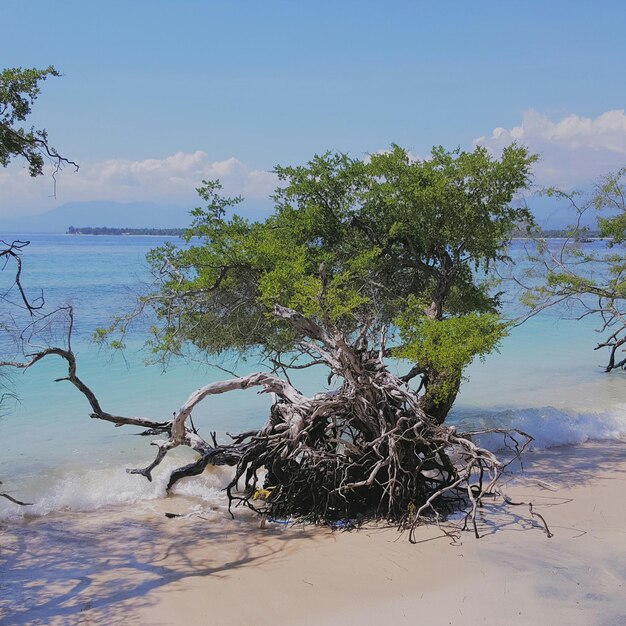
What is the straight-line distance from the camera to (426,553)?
309 inches

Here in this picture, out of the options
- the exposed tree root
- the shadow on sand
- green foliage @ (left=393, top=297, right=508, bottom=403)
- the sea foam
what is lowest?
the sea foam

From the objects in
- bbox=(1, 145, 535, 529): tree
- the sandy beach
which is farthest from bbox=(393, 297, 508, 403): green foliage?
the sandy beach

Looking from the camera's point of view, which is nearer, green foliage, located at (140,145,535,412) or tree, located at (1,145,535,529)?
tree, located at (1,145,535,529)

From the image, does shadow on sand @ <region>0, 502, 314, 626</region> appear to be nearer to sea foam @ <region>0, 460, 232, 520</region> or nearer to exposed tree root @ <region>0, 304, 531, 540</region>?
sea foam @ <region>0, 460, 232, 520</region>

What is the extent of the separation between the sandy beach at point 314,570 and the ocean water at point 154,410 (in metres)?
1.12

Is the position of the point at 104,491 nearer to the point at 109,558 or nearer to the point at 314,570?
the point at 109,558

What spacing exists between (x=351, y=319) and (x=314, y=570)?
4547 millimetres

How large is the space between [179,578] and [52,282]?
3803 centimetres

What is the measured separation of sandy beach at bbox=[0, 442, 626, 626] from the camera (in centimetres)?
659

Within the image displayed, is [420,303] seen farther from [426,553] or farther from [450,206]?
[426,553]

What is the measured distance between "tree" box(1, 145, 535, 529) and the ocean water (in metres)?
1.11

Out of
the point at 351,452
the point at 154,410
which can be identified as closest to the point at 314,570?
the point at 351,452

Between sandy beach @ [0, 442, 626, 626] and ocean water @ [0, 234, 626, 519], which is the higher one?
sandy beach @ [0, 442, 626, 626]

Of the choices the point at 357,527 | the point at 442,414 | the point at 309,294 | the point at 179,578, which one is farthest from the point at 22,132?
the point at 442,414
